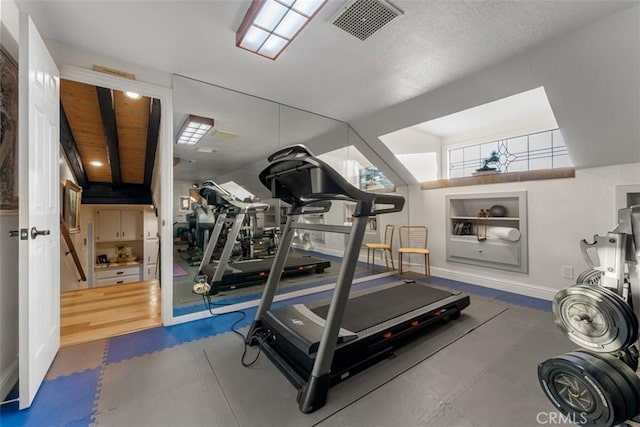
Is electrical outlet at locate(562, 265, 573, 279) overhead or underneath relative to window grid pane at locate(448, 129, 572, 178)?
underneath

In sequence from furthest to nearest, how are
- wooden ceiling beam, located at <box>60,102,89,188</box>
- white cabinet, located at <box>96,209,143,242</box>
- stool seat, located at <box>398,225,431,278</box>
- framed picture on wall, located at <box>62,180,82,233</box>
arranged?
white cabinet, located at <box>96,209,143,242</box>
stool seat, located at <box>398,225,431,278</box>
framed picture on wall, located at <box>62,180,82,233</box>
wooden ceiling beam, located at <box>60,102,89,188</box>

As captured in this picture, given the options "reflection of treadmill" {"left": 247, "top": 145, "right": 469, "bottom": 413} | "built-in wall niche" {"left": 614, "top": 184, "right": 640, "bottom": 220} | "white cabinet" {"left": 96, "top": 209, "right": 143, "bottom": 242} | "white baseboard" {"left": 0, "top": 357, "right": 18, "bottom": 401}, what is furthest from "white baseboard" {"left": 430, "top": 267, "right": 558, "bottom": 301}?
"white cabinet" {"left": 96, "top": 209, "right": 143, "bottom": 242}

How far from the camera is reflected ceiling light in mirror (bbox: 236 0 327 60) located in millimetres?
1867

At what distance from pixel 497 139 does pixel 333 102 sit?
121 inches

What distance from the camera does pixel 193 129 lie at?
318 centimetres

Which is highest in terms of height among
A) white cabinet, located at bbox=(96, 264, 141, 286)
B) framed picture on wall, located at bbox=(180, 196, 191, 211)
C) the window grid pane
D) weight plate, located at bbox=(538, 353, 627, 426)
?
the window grid pane

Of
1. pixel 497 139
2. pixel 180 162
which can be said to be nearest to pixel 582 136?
pixel 497 139

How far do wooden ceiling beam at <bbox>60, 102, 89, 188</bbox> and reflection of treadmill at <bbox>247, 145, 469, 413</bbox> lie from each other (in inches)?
153

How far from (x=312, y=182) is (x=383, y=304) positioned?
1731mm

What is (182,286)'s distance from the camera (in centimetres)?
329

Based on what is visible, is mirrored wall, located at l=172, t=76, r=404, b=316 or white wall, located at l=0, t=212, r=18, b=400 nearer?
white wall, located at l=0, t=212, r=18, b=400

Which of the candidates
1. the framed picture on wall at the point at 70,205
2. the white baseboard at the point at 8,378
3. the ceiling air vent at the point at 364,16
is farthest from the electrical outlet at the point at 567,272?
the framed picture on wall at the point at 70,205

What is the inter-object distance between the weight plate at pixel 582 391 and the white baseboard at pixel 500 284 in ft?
9.35

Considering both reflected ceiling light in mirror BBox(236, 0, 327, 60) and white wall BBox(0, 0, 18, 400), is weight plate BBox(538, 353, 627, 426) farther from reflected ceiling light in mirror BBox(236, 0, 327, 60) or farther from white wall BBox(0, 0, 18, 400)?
white wall BBox(0, 0, 18, 400)
